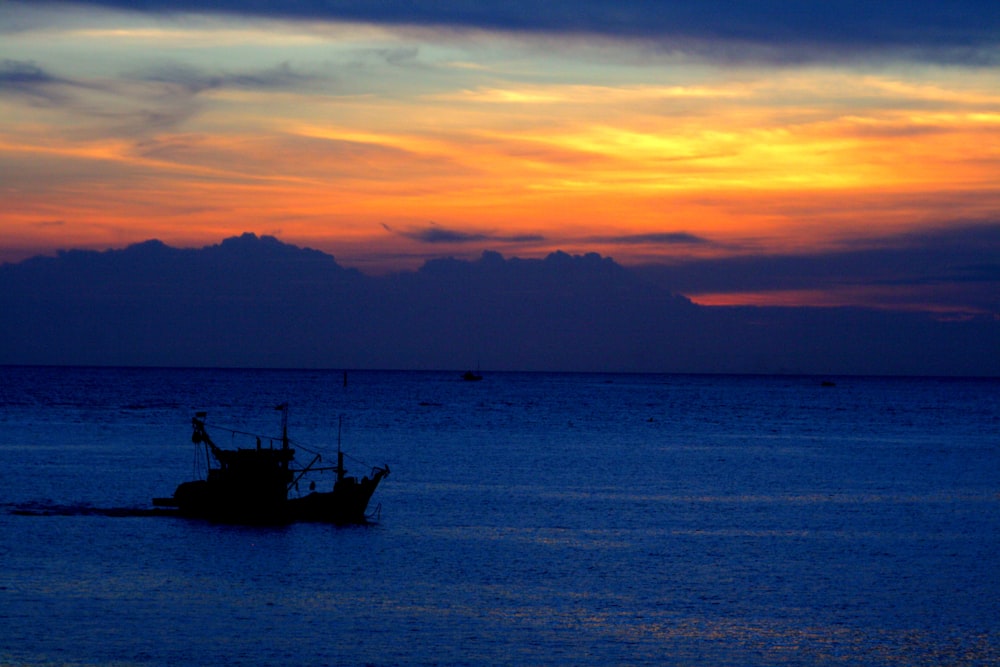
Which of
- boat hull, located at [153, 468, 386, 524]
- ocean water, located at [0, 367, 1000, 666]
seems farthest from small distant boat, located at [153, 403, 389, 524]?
ocean water, located at [0, 367, 1000, 666]

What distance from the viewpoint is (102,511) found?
176 feet

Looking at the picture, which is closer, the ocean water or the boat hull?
the ocean water

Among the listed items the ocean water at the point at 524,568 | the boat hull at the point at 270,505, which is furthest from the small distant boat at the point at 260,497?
the ocean water at the point at 524,568

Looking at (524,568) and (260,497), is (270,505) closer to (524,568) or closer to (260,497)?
(260,497)

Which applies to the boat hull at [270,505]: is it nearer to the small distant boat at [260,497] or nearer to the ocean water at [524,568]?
the small distant boat at [260,497]

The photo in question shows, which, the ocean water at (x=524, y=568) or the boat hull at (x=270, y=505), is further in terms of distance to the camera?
the boat hull at (x=270, y=505)

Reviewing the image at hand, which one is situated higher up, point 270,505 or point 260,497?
point 260,497

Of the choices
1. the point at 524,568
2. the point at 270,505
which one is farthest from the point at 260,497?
the point at 524,568

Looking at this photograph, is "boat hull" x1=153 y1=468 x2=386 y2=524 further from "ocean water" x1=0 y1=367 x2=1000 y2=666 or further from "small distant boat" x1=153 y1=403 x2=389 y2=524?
"ocean water" x1=0 y1=367 x2=1000 y2=666

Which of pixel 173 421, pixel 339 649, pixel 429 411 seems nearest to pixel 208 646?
pixel 339 649

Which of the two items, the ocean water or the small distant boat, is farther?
the small distant boat

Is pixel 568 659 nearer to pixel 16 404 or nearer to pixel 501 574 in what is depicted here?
pixel 501 574

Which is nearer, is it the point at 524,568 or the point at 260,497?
the point at 524,568

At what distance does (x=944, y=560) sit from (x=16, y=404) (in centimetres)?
14305
